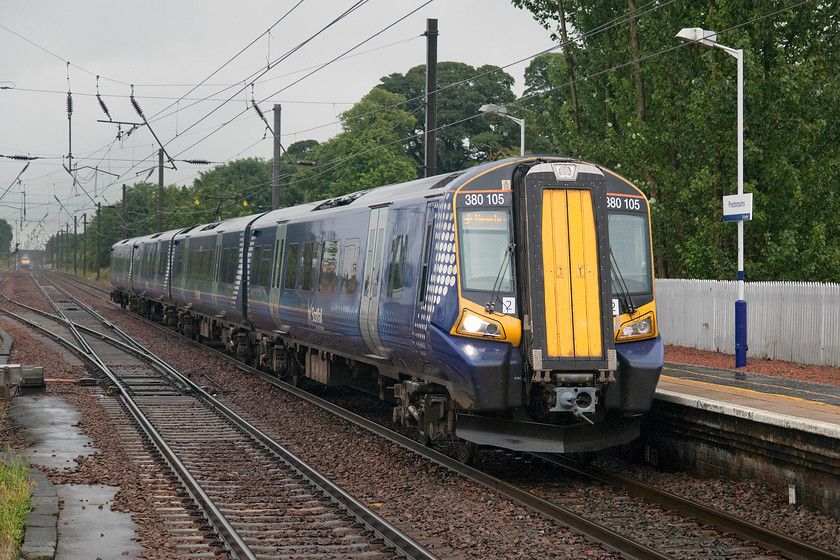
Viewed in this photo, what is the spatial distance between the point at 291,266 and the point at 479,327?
28.1 ft

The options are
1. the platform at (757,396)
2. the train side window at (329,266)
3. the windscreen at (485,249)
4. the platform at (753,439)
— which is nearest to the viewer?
the platform at (753,439)

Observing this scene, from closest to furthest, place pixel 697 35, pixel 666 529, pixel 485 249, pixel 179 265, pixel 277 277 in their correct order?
1. pixel 666 529
2. pixel 485 249
3. pixel 697 35
4. pixel 277 277
5. pixel 179 265

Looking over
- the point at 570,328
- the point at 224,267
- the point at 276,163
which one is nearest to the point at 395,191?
the point at 570,328

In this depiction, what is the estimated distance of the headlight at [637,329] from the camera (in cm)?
1033

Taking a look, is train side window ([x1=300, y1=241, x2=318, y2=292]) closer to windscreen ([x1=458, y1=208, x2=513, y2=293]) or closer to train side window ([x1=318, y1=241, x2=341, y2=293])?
train side window ([x1=318, y1=241, x2=341, y2=293])

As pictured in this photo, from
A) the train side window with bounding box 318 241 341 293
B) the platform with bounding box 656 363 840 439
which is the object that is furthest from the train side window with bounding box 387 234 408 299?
the platform with bounding box 656 363 840 439

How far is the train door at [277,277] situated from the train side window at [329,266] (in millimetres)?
2913

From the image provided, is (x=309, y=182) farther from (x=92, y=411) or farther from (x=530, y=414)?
(x=530, y=414)

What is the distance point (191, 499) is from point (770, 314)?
15.6 metres

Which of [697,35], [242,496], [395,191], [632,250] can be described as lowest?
[242,496]

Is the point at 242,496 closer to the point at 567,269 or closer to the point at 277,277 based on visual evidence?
the point at 567,269

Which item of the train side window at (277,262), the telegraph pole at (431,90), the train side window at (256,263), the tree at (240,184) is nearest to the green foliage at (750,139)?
the telegraph pole at (431,90)

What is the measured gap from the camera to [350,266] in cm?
1437

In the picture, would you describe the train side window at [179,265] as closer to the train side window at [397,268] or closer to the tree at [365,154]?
the train side window at [397,268]
